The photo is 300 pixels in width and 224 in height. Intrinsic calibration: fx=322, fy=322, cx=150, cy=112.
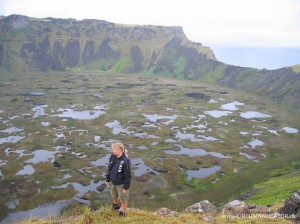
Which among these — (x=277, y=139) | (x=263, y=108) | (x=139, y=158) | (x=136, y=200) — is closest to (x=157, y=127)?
(x=139, y=158)

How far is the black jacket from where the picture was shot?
1828 cm

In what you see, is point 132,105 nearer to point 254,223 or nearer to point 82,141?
point 82,141

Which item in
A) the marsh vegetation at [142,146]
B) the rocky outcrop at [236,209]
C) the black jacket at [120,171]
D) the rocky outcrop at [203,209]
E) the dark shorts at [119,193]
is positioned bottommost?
the marsh vegetation at [142,146]

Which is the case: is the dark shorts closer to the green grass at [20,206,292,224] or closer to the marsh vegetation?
the green grass at [20,206,292,224]

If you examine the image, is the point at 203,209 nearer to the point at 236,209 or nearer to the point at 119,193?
the point at 236,209

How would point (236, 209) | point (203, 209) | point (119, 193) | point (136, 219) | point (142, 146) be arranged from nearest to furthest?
1. point (136, 219)
2. point (119, 193)
3. point (236, 209)
4. point (203, 209)
5. point (142, 146)

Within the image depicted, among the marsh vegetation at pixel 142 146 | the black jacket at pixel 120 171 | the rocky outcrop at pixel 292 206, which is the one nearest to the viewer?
the black jacket at pixel 120 171

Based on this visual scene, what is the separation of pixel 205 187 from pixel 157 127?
52.8 m

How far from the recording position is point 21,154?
92.4 m

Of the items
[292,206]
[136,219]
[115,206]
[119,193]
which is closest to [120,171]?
[119,193]

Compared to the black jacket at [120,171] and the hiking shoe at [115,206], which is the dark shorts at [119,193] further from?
the hiking shoe at [115,206]

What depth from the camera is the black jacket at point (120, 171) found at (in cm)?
1828

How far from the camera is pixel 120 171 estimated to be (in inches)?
722

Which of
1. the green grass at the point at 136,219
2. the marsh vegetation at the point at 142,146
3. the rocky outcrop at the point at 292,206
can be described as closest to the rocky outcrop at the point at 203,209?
the green grass at the point at 136,219
